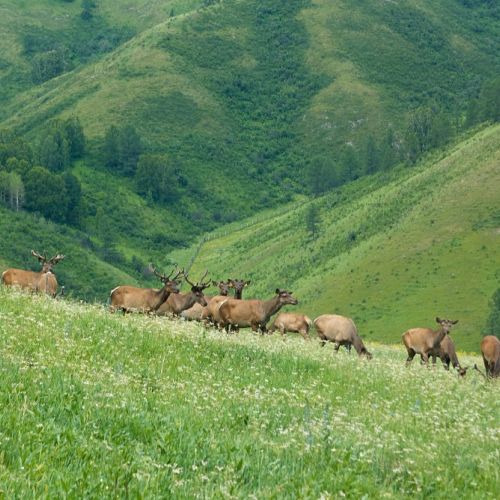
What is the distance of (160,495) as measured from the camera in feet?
28.6

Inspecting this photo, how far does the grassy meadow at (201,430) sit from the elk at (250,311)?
12.6 meters

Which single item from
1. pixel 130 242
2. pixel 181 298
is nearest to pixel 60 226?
pixel 130 242

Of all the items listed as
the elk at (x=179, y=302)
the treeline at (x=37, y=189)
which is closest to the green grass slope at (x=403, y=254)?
the treeline at (x=37, y=189)

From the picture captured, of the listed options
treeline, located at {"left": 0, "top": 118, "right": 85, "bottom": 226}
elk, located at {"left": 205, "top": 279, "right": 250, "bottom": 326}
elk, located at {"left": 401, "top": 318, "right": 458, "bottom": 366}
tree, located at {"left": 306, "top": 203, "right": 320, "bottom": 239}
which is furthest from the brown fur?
treeline, located at {"left": 0, "top": 118, "right": 85, "bottom": 226}

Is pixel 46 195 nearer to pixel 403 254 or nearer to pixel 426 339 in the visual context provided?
pixel 403 254

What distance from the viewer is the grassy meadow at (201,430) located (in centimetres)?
916

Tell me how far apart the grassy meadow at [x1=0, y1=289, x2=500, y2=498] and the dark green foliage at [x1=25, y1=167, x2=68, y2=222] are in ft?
533

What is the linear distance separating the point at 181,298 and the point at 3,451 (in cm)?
2246

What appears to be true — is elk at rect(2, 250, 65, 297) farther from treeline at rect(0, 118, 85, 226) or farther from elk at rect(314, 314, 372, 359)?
treeline at rect(0, 118, 85, 226)

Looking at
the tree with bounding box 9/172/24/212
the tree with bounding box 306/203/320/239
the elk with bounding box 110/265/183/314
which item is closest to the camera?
the elk with bounding box 110/265/183/314

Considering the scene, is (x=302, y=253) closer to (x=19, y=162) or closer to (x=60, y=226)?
(x=60, y=226)

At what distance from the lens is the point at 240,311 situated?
29594 millimetres

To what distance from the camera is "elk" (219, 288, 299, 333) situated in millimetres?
29453

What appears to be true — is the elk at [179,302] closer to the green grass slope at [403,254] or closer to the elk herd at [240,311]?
the elk herd at [240,311]
